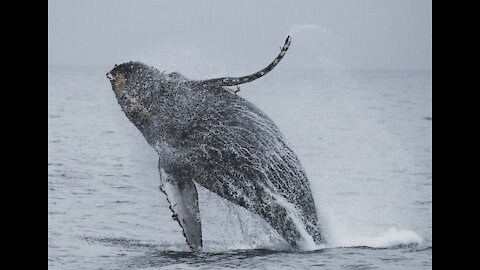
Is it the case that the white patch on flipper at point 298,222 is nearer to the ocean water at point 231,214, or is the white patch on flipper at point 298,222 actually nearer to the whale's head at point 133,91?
the ocean water at point 231,214

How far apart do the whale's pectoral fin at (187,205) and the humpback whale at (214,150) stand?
0.04 ft

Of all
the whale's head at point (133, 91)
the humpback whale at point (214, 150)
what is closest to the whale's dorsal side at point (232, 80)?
the humpback whale at point (214, 150)

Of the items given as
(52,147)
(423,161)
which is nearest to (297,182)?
(423,161)

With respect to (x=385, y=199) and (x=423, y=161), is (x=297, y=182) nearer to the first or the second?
(x=385, y=199)

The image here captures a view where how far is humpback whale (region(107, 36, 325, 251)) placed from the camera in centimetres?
1125

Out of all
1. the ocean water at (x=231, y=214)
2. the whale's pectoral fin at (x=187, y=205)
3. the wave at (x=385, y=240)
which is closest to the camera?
the ocean water at (x=231, y=214)

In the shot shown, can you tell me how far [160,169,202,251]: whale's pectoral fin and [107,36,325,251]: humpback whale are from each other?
12 millimetres

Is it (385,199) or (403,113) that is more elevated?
(403,113)

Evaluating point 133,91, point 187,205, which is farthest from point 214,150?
point 133,91

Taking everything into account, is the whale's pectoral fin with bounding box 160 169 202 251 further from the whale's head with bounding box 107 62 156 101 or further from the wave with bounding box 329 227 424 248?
the wave with bounding box 329 227 424 248

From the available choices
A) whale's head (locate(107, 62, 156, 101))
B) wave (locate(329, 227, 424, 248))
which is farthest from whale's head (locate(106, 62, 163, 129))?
wave (locate(329, 227, 424, 248))

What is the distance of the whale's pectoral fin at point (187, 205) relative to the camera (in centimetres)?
1140

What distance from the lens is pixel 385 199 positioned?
690 inches
